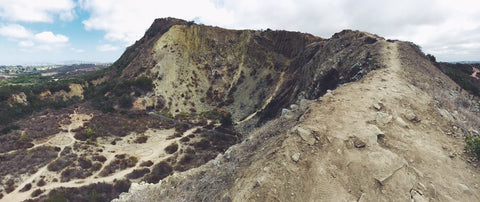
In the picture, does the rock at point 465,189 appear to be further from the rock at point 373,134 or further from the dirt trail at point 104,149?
the dirt trail at point 104,149

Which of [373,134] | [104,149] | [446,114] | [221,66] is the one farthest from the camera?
[221,66]

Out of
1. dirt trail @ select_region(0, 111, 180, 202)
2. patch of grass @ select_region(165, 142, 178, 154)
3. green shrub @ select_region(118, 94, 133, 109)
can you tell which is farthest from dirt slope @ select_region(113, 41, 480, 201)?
green shrub @ select_region(118, 94, 133, 109)

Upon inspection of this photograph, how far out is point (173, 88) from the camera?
4931 centimetres

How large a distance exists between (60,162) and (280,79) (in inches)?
1527

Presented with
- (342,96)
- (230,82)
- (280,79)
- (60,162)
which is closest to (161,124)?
(60,162)

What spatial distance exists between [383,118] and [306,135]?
3793mm

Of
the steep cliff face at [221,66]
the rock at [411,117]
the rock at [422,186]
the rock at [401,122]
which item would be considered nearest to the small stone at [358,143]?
the rock at [422,186]

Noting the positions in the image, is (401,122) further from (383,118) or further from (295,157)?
(295,157)

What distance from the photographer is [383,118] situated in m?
8.70

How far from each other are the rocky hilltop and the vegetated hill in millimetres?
44

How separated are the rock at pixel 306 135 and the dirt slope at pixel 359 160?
0.12 ft

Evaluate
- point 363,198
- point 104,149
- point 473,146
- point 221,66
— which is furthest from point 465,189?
point 221,66

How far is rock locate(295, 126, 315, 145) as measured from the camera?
7.48m

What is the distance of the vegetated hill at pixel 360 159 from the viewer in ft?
19.6
